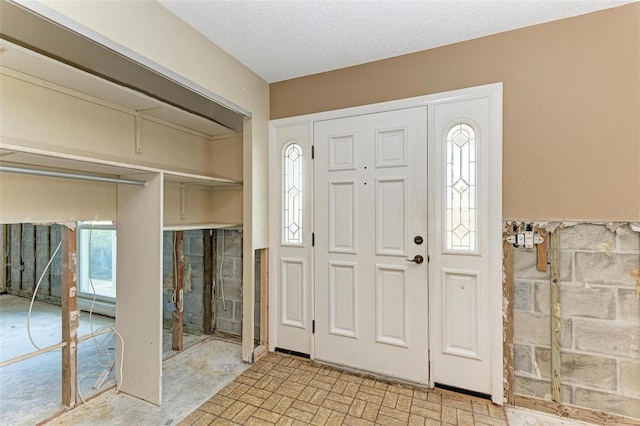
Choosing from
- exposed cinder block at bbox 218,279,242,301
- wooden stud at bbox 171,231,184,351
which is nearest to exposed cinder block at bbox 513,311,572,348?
exposed cinder block at bbox 218,279,242,301

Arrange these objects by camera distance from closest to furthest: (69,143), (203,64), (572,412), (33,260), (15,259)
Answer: (572,412) < (69,143) < (203,64) < (33,260) < (15,259)

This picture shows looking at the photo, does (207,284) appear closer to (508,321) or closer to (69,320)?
(69,320)

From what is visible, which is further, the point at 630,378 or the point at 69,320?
the point at 69,320

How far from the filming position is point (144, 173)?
6.77 ft

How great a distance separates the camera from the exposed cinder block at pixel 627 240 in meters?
1.80

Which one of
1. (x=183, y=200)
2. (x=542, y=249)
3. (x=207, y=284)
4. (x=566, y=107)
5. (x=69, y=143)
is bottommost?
(x=207, y=284)

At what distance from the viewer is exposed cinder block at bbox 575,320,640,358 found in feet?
5.92

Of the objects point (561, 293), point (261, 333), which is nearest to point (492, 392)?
point (561, 293)

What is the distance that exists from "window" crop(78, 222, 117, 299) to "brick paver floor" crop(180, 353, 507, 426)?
256 cm

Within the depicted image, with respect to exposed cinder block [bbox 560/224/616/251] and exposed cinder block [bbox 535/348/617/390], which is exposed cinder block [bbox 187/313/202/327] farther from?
exposed cinder block [bbox 560/224/616/251]

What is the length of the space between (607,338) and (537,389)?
1.80 ft

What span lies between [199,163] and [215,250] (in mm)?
939

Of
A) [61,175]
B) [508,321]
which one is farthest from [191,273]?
[508,321]

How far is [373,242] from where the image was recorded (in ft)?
8.04
